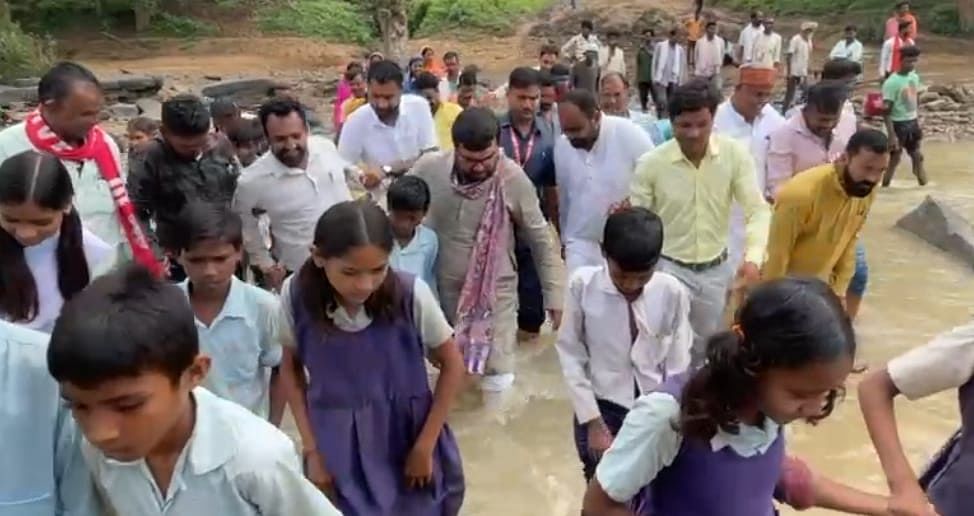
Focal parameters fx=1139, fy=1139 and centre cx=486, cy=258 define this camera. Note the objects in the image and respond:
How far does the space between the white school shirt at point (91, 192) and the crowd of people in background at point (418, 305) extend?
0.01 metres

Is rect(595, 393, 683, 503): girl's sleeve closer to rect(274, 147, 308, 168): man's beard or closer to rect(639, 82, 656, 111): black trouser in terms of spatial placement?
rect(274, 147, 308, 168): man's beard

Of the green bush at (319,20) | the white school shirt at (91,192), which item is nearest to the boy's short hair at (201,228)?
the white school shirt at (91,192)

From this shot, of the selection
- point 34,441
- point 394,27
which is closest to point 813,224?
point 34,441

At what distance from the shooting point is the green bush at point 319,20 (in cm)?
2489

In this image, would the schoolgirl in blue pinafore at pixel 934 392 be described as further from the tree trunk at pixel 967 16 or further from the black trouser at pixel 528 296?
the tree trunk at pixel 967 16

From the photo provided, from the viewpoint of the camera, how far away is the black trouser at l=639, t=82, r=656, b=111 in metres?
16.2

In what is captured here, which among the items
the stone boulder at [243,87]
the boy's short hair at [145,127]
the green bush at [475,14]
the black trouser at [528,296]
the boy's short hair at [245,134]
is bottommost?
the green bush at [475,14]

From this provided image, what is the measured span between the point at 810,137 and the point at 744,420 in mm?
3625

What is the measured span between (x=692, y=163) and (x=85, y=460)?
301 centimetres

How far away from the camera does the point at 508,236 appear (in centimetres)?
500

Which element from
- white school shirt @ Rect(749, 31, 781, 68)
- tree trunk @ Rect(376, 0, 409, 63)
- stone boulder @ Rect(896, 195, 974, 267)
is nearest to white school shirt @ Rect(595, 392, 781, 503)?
stone boulder @ Rect(896, 195, 974, 267)

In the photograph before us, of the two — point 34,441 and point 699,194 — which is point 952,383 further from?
point 699,194

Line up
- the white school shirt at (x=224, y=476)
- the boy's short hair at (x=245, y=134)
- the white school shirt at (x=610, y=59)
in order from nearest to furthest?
the white school shirt at (x=224, y=476) < the boy's short hair at (x=245, y=134) < the white school shirt at (x=610, y=59)

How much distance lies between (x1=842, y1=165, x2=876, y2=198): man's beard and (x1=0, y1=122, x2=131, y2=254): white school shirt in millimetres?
2725
